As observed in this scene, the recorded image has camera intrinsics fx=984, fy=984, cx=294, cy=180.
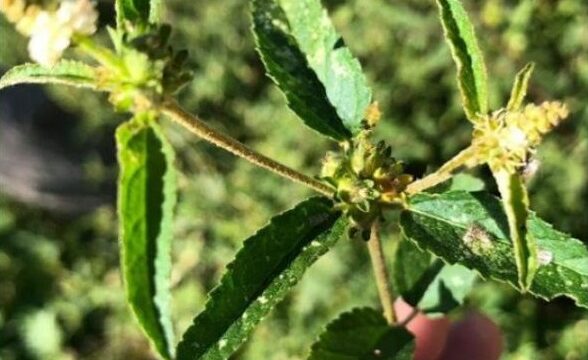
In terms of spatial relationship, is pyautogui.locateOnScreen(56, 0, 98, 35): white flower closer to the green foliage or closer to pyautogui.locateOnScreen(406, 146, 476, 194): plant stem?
pyautogui.locateOnScreen(406, 146, 476, 194): plant stem

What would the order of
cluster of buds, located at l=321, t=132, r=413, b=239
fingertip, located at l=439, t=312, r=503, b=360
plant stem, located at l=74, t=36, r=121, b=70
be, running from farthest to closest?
fingertip, located at l=439, t=312, r=503, b=360 → cluster of buds, located at l=321, t=132, r=413, b=239 → plant stem, located at l=74, t=36, r=121, b=70

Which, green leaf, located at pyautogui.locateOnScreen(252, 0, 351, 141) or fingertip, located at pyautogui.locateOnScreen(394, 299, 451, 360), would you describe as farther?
fingertip, located at pyautogui.locateOnScreen(394, 299, 451, 360)

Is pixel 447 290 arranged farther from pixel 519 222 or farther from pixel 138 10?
pixel 138 10

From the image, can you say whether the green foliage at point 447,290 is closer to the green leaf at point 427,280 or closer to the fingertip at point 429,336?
the green leaf at point 427,280

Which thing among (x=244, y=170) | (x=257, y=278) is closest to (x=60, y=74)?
(x=257, y=278)

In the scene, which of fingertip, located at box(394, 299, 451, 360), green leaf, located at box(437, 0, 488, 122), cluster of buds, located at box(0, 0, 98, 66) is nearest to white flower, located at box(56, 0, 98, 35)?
cluster of buds, located at box(0, 0, 98, 66)
